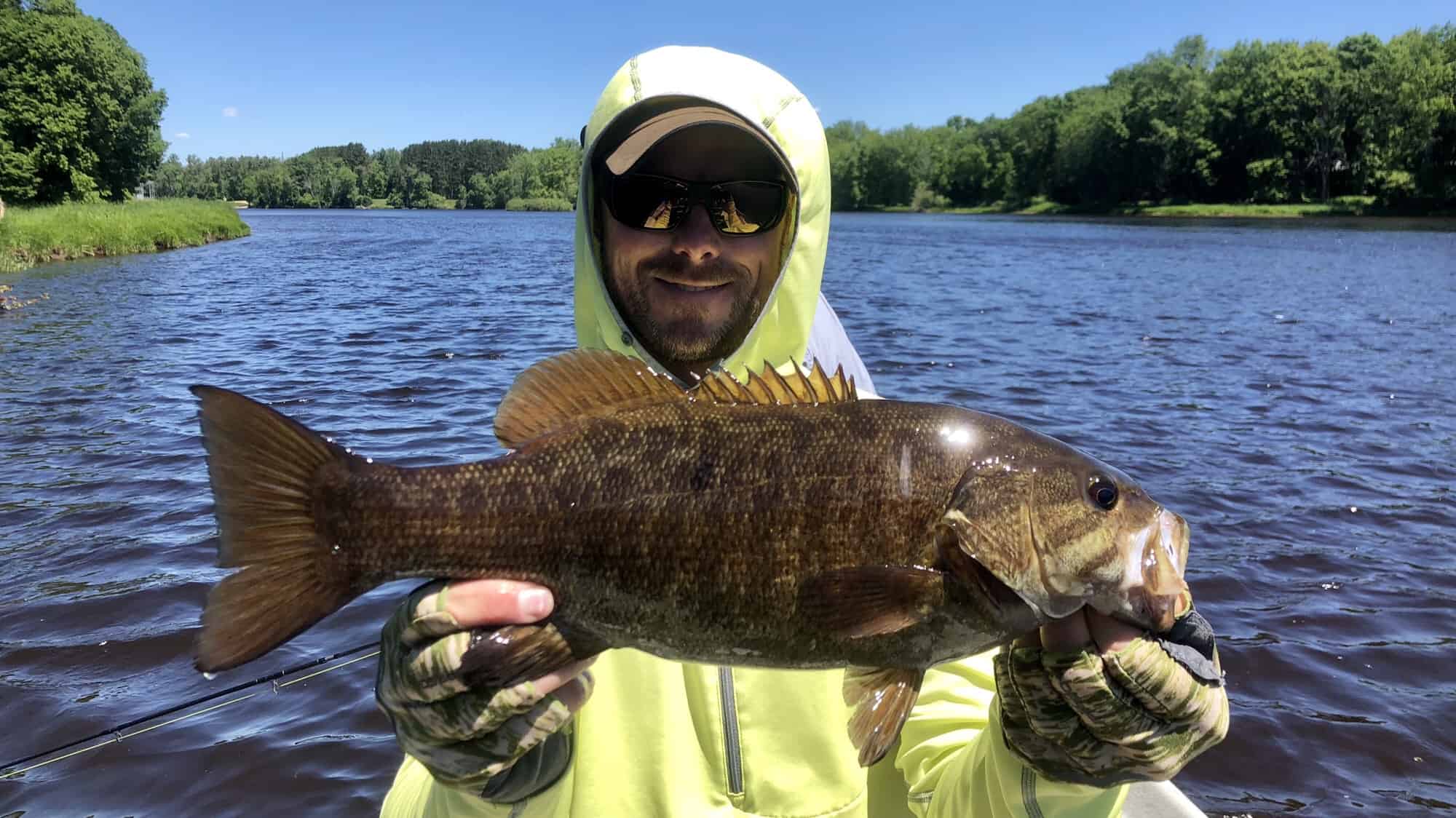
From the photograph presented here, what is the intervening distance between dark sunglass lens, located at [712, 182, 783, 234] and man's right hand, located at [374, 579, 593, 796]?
1.85 m

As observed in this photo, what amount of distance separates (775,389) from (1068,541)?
2.82 feet

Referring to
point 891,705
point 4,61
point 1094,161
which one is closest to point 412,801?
point 891,705

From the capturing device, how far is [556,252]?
153 ft

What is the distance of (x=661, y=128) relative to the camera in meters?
3.34

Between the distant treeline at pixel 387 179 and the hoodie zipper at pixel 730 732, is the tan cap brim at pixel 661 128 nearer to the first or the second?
the hoodie zipper at pixel 730 732

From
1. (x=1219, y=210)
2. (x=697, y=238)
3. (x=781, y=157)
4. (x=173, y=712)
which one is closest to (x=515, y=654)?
(x=697, y=238)

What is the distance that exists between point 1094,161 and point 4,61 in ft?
312

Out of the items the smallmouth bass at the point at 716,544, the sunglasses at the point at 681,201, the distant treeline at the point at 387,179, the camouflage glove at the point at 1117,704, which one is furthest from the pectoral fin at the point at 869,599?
the distant treeline at the point at 387,179

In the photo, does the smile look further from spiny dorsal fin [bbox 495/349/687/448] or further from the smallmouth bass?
the smallmouth bass

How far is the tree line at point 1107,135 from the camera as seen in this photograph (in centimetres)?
5306

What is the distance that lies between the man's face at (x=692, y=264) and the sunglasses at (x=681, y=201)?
3 cm

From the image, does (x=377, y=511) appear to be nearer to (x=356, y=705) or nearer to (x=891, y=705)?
(x=891, y=705)

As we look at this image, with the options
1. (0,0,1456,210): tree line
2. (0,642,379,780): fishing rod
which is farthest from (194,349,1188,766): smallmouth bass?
(0,0,1456,210): tree line

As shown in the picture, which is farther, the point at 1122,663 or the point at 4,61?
the point at 4,61
